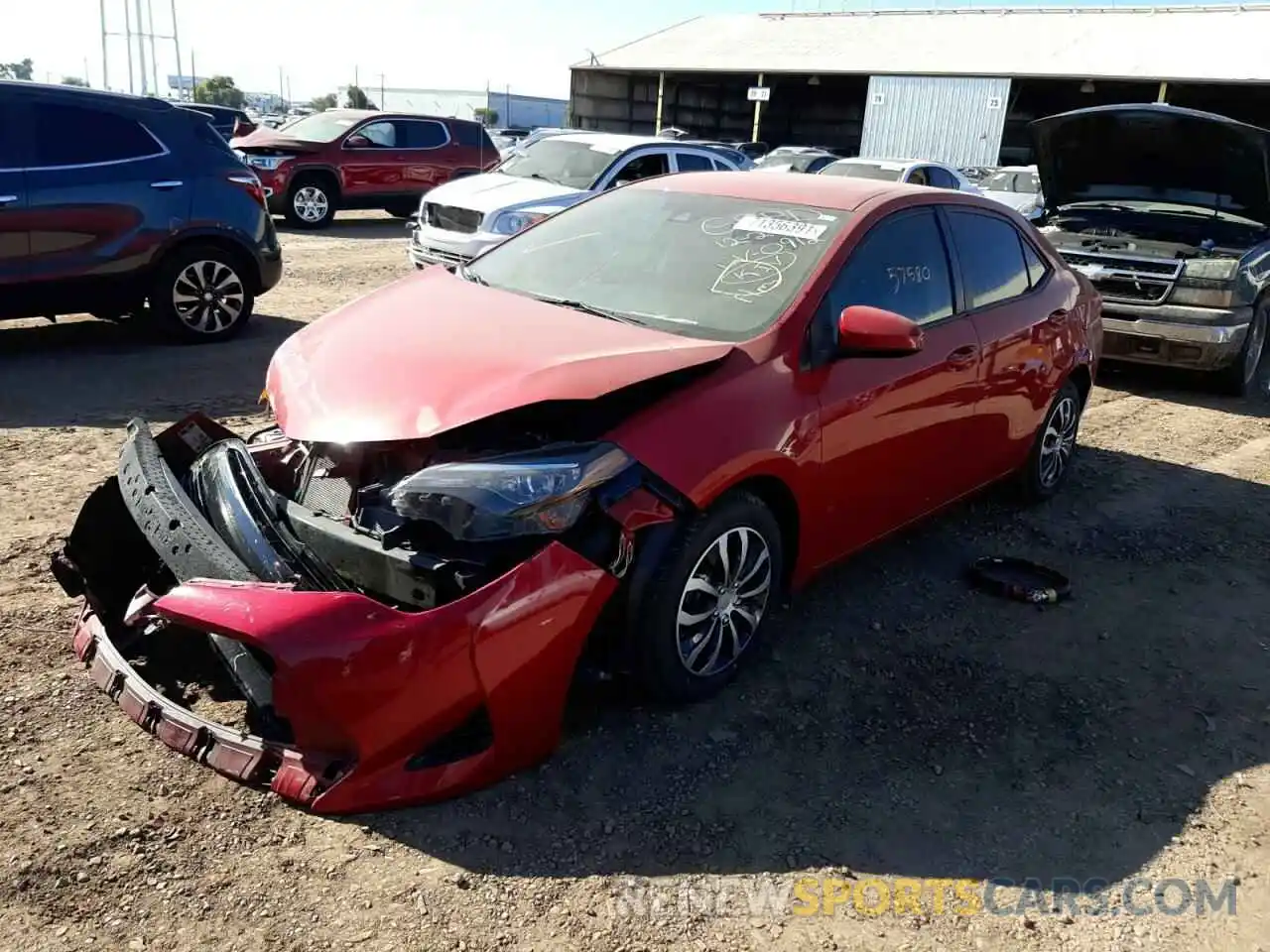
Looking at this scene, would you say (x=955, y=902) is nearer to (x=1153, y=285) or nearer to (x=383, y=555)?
(x=383, y=555)

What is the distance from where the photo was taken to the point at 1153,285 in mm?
8312

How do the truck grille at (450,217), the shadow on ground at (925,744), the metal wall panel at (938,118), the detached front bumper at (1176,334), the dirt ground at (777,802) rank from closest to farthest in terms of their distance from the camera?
the dirt ground at (777,802) → the shadow on ground at (925,744) → the detached front bumper at (1176,334) → the truck grille at (450,217) → the metal wall panel at (938,118)

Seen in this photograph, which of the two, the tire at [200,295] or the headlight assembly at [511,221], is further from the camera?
the headlight assembly at [511,221]

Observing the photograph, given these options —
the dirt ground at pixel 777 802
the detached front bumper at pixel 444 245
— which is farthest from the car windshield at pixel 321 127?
the dirt ground at pixel 777 802

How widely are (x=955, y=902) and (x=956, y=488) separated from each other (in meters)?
2.33

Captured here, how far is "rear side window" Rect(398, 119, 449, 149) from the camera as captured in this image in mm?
16547

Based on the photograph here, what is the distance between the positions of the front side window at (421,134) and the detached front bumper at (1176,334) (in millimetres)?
11656

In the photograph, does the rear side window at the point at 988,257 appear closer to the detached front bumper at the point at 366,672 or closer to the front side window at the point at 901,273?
the front side window at the point at 901,273

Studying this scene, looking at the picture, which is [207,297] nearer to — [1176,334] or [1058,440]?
[1058,440]

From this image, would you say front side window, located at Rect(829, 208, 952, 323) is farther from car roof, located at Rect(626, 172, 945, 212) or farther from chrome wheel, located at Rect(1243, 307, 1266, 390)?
chrome wheel, located at Rect(1243, 307, 1266, 390)

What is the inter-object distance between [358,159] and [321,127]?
867mm

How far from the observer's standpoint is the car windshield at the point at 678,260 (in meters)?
3.73

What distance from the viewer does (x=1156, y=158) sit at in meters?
8.16

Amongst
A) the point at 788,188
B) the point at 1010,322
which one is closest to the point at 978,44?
the point at 1010,322
